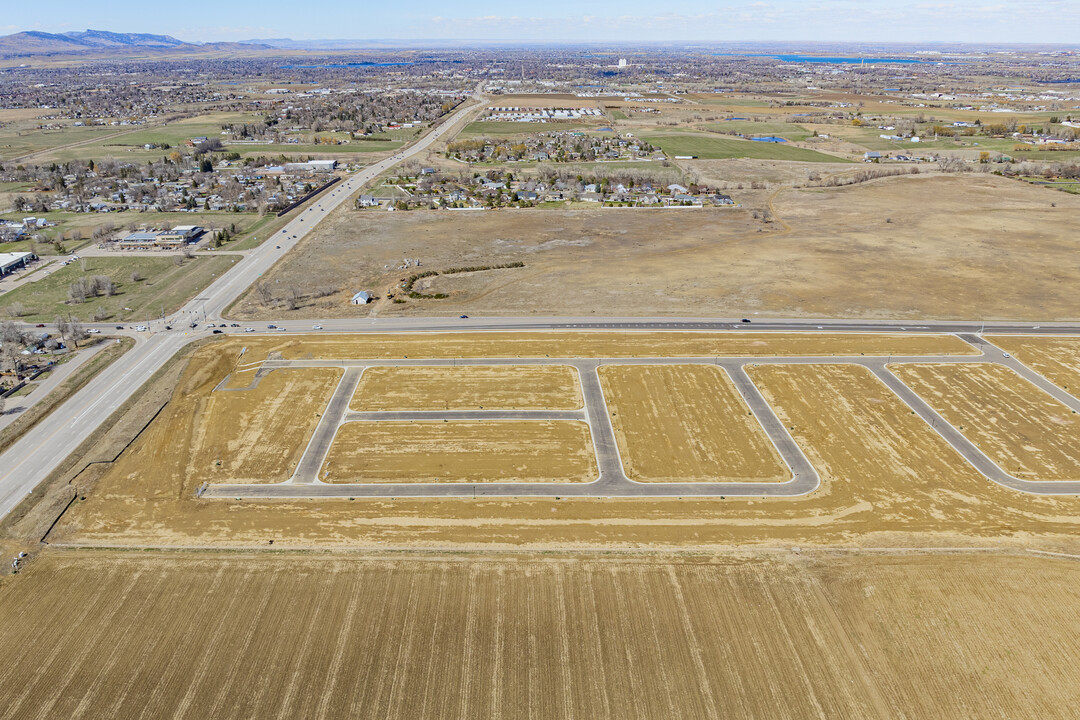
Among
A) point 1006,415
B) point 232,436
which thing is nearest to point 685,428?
point 1006,415

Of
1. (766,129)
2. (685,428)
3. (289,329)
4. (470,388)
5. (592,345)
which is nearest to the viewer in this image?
(685,428)

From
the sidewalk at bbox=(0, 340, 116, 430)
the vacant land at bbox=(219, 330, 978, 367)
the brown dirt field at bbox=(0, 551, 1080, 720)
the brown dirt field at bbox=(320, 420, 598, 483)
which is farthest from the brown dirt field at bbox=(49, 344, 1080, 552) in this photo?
the vacant land at bbox=(219, 330, 978, 367)

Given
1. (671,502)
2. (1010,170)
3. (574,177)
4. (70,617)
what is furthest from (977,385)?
(1010,170)

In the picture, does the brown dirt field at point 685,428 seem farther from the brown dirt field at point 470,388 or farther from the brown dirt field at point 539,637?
the brown dirt field at point 539,637

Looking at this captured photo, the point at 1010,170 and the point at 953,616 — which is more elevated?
the point at 1010,170

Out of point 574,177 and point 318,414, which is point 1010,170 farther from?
point 318,414

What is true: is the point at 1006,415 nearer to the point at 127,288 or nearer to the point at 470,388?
the point at 470,388
